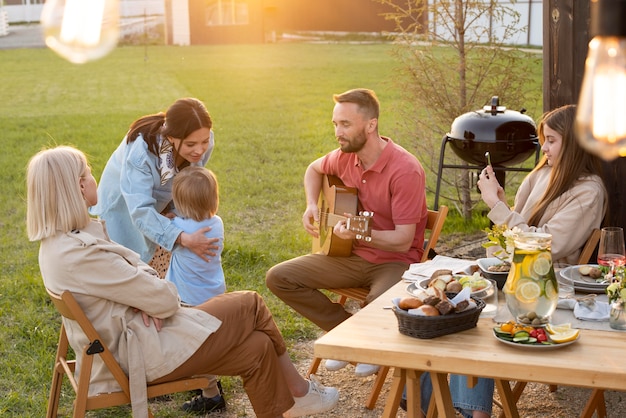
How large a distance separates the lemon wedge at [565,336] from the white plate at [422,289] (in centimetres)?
47

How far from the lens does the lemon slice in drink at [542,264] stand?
9.78ft

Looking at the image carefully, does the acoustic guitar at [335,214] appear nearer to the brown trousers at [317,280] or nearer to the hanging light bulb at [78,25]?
the brown trousers at [317,280]

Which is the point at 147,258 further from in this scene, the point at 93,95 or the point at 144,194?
the point at 93,95

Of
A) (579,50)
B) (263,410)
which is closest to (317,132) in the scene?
(579,50)

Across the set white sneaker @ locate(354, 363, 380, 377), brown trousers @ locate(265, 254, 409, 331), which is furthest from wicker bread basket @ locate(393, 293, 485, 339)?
brown trousers @ locate(265, 254, 409, 331)

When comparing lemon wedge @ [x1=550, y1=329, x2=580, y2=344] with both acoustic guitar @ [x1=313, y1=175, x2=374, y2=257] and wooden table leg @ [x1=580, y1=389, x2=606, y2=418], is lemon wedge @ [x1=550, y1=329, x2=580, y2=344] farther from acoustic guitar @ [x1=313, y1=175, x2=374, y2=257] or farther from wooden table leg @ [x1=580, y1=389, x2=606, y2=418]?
acoustic guitar @ [x1=313, y1=175, x2=374, y2=257]

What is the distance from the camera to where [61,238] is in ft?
→ 11.3

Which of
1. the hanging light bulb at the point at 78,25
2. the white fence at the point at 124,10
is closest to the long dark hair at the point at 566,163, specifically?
the hanging light bulb at the point at 78,25

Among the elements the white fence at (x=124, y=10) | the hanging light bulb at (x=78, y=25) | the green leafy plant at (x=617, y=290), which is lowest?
the green leafy plant at (x=617, y=290)

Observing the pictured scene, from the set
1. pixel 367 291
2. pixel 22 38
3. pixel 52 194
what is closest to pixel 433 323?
pixel 52 194

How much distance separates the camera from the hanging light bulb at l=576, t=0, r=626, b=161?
1.38 metres

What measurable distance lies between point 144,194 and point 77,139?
351 inches

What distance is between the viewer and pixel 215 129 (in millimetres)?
14047

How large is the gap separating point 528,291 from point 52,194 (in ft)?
5.91
